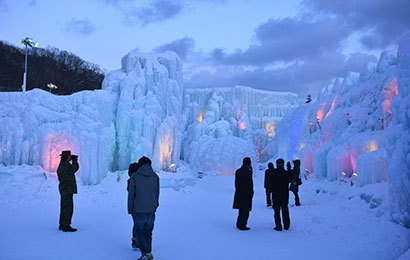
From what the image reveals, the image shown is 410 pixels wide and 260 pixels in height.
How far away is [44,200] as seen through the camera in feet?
35.7

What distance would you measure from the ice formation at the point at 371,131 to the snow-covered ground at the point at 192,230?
0.89 metres

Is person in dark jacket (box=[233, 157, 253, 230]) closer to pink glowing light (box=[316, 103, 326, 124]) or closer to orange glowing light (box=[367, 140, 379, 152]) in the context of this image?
orange glowing light (box=[367, 140, 379, 152])

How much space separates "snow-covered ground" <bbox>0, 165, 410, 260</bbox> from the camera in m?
5.28

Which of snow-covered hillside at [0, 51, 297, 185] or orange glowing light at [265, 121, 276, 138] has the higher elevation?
orange glowing light at [265, 121, 276, 138]

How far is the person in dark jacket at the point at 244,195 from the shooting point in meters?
7.14

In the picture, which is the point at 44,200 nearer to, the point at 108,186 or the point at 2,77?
the point at 108,186

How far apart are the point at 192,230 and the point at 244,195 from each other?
4.92 feet

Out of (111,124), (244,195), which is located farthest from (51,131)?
(244,195)

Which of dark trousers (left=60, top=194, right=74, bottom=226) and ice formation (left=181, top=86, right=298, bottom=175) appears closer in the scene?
dark trousers (left=60, top=194, right=74, bottom=226)

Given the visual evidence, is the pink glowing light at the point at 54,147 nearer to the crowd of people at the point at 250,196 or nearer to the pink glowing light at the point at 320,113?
the crowd of people at the point at 250,196

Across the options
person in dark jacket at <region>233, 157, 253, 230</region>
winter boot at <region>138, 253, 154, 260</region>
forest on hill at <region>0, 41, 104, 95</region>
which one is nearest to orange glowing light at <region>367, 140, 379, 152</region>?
person in dark jacket at <region>233, 157, 253, 230</region>

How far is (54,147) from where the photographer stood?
12.9 metres

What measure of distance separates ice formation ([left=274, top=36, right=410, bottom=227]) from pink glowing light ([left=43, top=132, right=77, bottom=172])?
11.9 metres

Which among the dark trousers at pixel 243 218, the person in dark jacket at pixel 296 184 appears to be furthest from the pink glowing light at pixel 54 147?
the person in dark jacket at pixel 296 184
